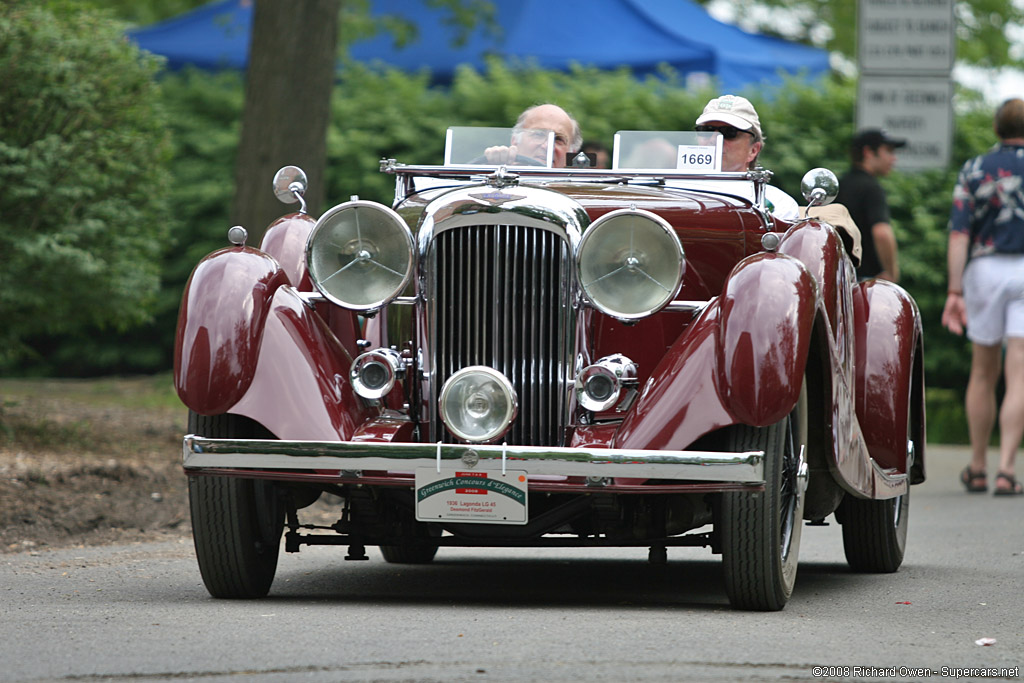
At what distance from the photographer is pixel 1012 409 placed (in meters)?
8.74

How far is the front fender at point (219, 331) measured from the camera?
477 cm

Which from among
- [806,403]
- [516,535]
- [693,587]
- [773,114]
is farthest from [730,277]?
[773,114]

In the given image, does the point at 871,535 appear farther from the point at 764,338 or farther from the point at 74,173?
the point at 74,173

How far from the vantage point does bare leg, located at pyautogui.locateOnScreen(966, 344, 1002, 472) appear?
355 inches

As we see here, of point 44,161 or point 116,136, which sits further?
point 116,136

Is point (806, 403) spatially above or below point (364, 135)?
below

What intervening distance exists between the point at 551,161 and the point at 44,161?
11.6 ft

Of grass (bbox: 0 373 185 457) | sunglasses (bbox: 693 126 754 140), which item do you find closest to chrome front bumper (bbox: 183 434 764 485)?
sunglasses (bbox: 693 126 754 140)

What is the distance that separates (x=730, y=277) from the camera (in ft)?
15.6

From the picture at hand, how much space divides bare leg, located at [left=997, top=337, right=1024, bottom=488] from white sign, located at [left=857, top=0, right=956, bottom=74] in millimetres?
2356

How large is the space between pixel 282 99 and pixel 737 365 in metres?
5.98

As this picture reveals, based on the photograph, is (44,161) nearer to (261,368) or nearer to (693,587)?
(261,368)

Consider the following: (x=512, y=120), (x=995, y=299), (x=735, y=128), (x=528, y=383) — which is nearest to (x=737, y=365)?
(x=528, y=383)

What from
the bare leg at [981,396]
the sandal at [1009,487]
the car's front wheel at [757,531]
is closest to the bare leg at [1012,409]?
the sandal at [1009,487]
